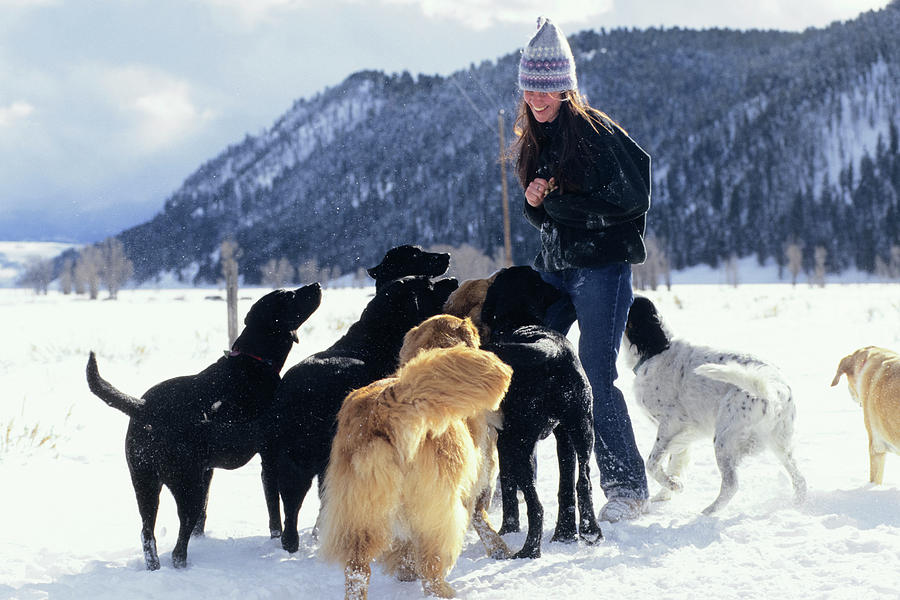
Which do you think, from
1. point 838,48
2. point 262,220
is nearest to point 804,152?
point 838,48

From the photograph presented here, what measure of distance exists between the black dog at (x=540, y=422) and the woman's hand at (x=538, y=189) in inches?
27.0

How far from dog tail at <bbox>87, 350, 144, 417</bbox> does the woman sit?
83.4 inches

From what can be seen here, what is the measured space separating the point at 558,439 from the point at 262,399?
4.62 ft

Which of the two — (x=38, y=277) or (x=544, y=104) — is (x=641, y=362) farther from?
(x=38, y=277)

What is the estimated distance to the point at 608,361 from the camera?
3578mm

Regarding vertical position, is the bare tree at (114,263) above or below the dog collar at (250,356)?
above

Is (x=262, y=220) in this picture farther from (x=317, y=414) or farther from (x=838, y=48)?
(x=317, y=414)

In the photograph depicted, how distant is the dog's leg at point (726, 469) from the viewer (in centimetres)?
351

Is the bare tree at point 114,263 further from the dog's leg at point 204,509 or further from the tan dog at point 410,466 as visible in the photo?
the tan dog at point 410,466

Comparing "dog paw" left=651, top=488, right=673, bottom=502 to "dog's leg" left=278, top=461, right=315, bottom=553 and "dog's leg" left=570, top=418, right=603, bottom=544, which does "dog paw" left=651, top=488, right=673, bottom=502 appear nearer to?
"dog's leg" left=570, top=418, right=603, bottom=544

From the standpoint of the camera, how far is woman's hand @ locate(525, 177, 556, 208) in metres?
3.50

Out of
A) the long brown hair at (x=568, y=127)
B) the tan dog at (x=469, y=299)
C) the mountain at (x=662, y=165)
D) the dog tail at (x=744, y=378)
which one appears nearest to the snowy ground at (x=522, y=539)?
the dog tail at (x=744, y=378)

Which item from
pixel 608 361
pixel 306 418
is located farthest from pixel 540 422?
pixel 306 418

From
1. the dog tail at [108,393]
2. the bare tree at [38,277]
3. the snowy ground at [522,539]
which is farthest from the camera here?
the bare tree at [38,277]
